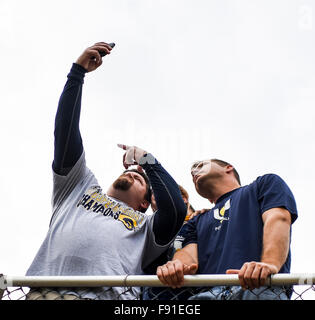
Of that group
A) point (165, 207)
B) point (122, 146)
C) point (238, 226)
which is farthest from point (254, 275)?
point (122, 146)

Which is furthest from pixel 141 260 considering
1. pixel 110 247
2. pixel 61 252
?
pixel 61 252

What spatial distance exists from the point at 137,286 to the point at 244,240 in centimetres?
88

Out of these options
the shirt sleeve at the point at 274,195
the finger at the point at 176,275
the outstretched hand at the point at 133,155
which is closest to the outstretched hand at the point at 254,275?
the finger at the point at 176,275

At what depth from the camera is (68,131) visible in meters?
4.24

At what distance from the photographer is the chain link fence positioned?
2937 millimetres

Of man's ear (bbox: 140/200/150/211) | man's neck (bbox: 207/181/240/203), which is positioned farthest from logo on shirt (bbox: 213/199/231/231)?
man's ear (bbox: 140/200/150/211)

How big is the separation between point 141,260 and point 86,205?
Result: 581 mm

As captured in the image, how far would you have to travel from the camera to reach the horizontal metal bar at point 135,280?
291 centimetres

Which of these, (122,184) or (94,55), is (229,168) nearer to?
(122,184)

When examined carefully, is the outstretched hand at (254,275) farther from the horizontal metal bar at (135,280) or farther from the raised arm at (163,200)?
the raised arm at (163,200)

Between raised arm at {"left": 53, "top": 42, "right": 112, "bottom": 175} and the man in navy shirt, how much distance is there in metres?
1.05
